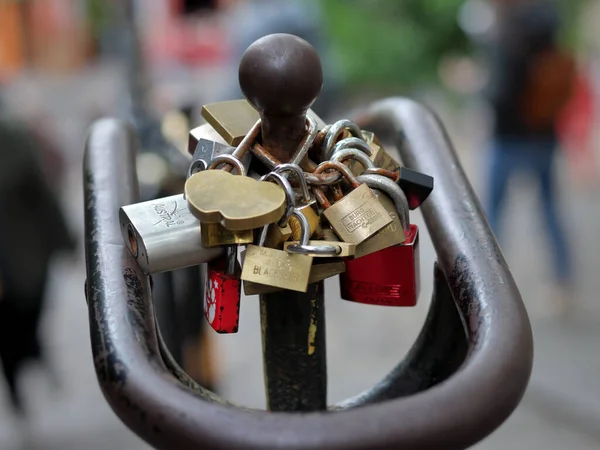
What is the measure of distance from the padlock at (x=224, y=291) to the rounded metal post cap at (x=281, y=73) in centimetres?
12

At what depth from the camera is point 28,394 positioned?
2891 millimetres

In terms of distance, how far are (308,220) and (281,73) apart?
115 mm

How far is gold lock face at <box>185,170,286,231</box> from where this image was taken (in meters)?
0.54

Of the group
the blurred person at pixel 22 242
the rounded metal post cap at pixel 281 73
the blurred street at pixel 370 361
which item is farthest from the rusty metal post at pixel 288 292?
the blurred person at pixel 22 242

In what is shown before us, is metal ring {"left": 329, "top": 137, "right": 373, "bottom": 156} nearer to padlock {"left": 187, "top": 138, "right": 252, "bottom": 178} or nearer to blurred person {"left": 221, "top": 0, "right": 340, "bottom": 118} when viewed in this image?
padlock {"left": 187, "top": 138, "right": 252, "bottom": 178}

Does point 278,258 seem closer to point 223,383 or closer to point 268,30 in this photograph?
point 223,383

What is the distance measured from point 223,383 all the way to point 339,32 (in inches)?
183

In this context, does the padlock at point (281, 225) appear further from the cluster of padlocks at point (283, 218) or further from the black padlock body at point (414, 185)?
the black padlock body at point (414, 185)

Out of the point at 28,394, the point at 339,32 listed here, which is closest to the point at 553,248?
the point at 28,394

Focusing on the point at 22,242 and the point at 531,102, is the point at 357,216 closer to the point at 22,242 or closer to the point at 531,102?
the point at 22,242

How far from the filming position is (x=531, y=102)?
3.24 meters

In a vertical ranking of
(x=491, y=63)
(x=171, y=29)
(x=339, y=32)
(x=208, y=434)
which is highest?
(x=208, y=434)

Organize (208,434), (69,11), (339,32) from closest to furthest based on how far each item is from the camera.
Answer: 1. (208,434)
2. (339,32)
3. (69,11)

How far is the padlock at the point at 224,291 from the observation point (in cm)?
62
